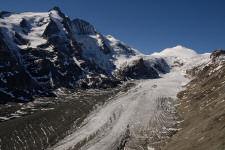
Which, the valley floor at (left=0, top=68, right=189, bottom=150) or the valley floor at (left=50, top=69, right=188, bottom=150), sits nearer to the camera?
the valley floor at (left=50, top=69, right=188, bottom=150)

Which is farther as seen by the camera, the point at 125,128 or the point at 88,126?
the point at 88,126

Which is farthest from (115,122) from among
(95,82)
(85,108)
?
(95,82)

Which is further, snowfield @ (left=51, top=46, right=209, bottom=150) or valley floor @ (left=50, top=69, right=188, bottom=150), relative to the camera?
snowfield @ (left=51, top=46, right=209, bottom=150)

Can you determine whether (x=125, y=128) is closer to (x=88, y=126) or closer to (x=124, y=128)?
(x=124, y=128)

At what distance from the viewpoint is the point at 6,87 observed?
111 metres

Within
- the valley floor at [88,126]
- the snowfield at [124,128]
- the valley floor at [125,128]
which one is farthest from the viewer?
the valley floor at [88,126]

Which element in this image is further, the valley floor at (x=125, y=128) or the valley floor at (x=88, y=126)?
the valley floor at (x=88, y=126)

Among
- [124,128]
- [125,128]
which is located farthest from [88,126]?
[125,128]

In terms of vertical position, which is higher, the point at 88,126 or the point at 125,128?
the point at 88,126

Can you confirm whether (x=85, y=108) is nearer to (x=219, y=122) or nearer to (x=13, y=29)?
(x=219, y=122)

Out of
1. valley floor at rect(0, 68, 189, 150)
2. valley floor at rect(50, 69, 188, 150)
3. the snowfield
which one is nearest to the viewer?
valley floor at rect(50, 69, 188, 150)

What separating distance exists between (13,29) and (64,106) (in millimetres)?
127688

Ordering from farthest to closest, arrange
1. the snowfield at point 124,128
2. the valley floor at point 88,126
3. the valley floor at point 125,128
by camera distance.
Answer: the valley floor at point 88,126 → the snowfield at point 124,128 → the valley floor at point 125,128

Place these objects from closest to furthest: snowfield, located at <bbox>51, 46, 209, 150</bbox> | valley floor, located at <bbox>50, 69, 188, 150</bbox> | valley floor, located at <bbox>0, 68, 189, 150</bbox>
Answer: valley floor, located at <bbox>50, 69, 188, 150</bbox>
snowfield, located at <bbox>51, 46, 209, 150</bbox>
valley floor, located at <bbox>0, 68, 189, 150</bbox>
